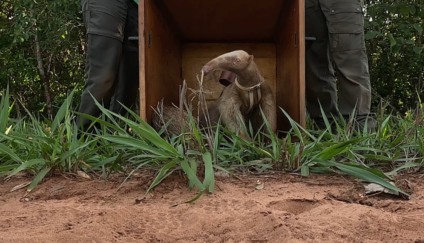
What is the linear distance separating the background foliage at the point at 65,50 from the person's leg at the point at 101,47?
6.03 feet

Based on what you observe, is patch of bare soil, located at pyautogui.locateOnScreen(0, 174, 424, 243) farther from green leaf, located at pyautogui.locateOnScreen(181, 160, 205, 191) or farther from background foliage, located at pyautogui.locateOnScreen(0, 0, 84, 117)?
background foliage, located at pyautogui.locateOnScreen(0, 0, 84, 117)

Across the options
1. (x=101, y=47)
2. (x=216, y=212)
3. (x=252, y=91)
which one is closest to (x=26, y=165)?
(x=216, y=212)

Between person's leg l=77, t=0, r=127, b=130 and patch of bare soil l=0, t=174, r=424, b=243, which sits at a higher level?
person's leg l=77, t=0, r=127, b=130

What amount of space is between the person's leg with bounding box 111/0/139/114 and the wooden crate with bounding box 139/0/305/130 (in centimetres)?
23

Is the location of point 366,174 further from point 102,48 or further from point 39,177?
point 102,48

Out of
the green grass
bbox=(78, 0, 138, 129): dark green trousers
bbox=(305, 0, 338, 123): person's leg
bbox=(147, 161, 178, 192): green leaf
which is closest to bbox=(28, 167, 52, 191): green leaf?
the green grass

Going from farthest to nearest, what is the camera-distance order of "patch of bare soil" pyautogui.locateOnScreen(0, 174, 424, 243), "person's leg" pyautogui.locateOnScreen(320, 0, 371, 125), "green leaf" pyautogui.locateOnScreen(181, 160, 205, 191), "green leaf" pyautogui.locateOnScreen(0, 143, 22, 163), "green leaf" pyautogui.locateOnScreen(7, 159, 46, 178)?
"person's leg" pyautogui.locateOnScreen(320, 0, 371, 125) < "green leaf" pyautogui.locateOnScreen(0, 143, 22, 163) < "green leaf" pyautogui.locateOnScreen(7, 159, 46, 178) < "green leaf" pyautogui.locateOnScreen(181, 160, 205, 191) < "patch of bare soil" pyautogui.locateOnScreen(0, 174, 424, 243)

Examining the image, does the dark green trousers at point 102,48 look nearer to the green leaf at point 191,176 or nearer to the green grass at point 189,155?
the green grass at point 189,155

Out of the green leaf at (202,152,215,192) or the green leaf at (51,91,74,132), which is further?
the green leaf at (51,91,74,132)

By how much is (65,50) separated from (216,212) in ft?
17.8

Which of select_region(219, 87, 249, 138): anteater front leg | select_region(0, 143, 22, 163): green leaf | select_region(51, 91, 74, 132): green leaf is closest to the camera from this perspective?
select_region(0, 143, 22, 163): green leaf

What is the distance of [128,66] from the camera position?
4.09 metres

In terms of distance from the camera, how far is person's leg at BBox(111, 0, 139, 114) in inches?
157

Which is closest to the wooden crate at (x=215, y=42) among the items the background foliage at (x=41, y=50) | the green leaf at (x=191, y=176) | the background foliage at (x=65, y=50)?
the green leaf at (x=191, y=176)
